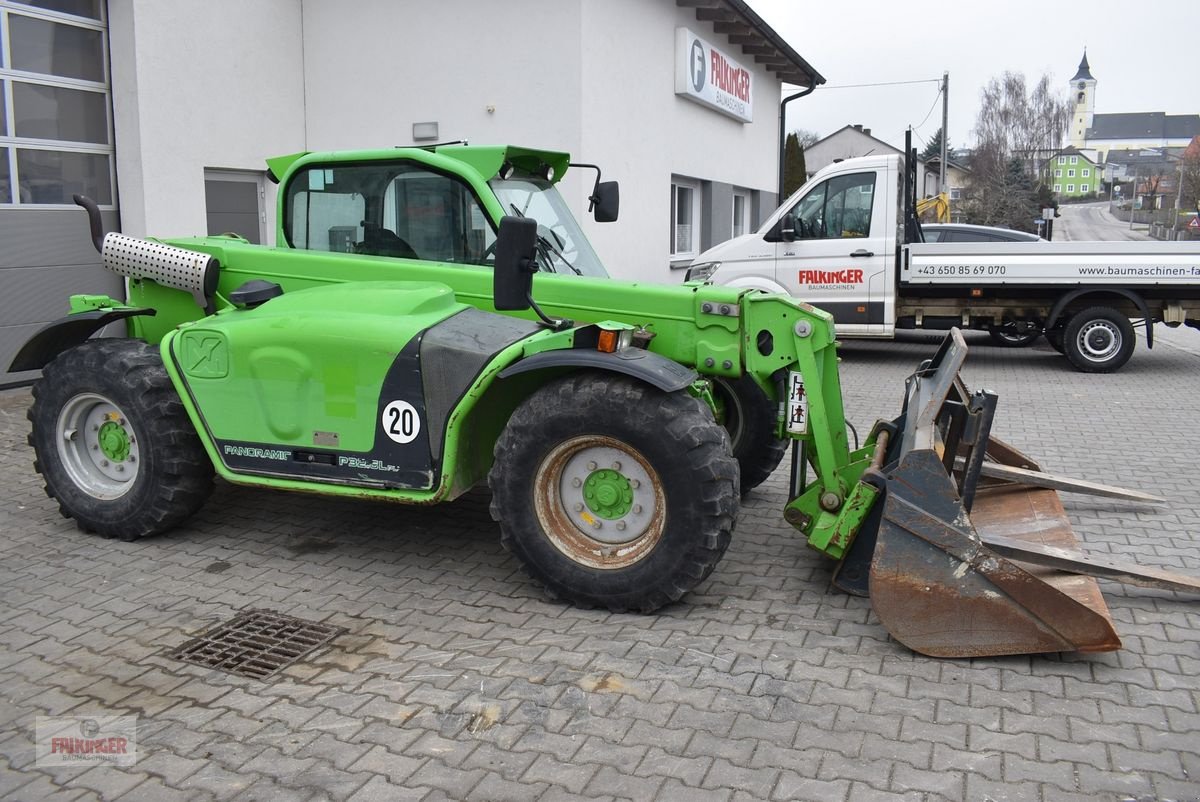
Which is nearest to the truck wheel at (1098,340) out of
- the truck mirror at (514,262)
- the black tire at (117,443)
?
the truck mirror at (514,262)

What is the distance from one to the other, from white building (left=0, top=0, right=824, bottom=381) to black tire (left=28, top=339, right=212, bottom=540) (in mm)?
5026

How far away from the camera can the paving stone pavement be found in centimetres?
341

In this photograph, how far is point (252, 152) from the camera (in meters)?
12.3

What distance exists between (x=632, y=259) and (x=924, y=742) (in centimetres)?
1122

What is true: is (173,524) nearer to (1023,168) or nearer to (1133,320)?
(1133,320)

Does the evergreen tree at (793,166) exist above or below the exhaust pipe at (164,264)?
above

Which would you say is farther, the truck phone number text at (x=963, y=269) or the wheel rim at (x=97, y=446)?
the truck phone number text at (x=963, y=269)

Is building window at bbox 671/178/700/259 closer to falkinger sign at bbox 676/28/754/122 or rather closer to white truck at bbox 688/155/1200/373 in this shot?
falkinger sign at bbox 676/28/754/122

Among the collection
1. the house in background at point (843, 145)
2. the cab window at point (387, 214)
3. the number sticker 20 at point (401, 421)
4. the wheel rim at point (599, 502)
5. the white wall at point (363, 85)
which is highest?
the house in background at point (843, 145)

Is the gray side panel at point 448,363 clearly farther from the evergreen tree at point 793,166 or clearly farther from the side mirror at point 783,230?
the evergreen tree at point 793,166

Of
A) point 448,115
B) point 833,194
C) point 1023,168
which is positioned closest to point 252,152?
point 448,115

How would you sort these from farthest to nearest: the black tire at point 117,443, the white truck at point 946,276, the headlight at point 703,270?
1. the headlight at point 703,270
2. the white truck at point 946,276
3. the black tire at point 117,443

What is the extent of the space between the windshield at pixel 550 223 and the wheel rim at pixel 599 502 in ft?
4.39

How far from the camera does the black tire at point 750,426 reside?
241 inches
